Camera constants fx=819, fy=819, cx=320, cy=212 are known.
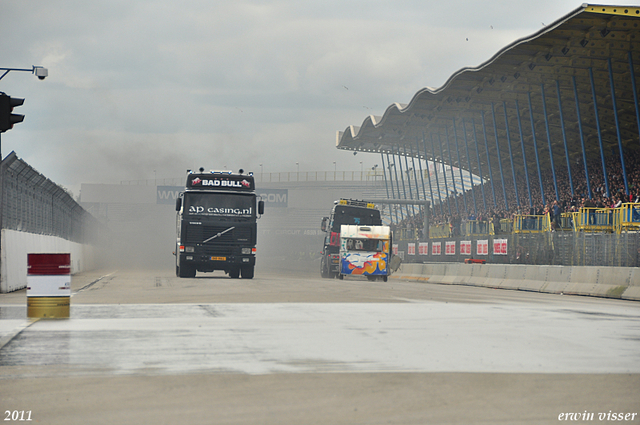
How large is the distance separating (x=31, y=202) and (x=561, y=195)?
3034 cm

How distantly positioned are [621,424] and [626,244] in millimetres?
17747

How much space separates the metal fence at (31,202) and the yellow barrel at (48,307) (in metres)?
8.89

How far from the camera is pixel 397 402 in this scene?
6031 millimetres

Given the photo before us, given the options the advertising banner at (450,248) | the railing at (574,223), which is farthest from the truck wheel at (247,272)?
the railing at (574,223)

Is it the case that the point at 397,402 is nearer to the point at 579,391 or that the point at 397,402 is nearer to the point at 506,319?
the point at 579,391

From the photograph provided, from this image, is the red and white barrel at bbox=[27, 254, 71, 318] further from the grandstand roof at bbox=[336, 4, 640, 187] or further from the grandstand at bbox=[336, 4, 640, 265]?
the grandstand roof at bbox=[336, 4, 640, 187]

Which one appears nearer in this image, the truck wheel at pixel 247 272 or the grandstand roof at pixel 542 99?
the truck wheel at pixel 247 272

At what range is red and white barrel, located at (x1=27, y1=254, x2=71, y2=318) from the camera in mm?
12617

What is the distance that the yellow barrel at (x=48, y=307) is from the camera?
12.7 meters

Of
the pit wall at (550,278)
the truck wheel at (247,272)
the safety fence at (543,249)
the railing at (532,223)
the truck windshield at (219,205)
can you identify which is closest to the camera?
the pit wall at (550,278)

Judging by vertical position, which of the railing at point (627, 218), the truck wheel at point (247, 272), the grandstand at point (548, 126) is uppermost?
the grandstand at point (548, 126)

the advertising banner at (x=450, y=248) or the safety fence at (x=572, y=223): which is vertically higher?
the safety fence at (x=572, y=223)

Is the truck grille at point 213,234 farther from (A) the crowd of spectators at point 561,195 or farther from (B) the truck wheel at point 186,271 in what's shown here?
(A) the crowd of spectators at point 561,195
